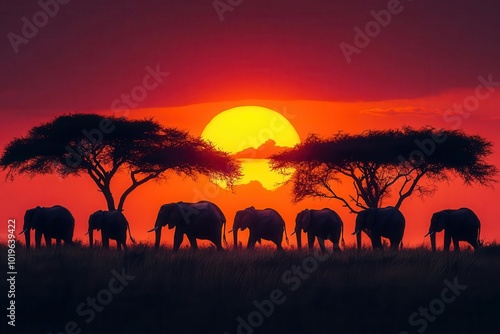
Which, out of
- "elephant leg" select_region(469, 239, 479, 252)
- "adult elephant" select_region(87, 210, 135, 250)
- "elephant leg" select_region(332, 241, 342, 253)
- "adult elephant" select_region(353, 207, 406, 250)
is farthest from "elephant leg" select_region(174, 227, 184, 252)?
"elephant leg" select_region(469, 239, 479, 252)

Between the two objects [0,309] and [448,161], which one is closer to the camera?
[0,309]

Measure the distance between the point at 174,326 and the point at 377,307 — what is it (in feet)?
14.3

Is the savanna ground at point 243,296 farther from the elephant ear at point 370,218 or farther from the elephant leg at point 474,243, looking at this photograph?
the elephant ear at point 370,218

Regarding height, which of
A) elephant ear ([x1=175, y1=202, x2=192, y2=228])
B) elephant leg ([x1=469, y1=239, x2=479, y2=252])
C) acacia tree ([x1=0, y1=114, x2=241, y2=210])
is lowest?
elephant leg ([x1=469, y1=239, x2=479, y2=252])

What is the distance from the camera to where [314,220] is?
137ft

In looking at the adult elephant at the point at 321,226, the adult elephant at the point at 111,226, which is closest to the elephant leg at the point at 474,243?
the adult elephant at the point at 321,226

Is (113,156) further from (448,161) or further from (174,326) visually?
(174,326)

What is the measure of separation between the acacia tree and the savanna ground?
2669 cm

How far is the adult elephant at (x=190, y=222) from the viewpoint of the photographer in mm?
38031

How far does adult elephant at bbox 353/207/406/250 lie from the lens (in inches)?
1615

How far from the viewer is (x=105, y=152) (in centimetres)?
5419

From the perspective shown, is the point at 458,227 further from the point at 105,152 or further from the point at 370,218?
the point at 105,152

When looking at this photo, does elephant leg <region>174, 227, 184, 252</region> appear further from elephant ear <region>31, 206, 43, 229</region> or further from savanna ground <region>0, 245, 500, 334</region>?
savanna ground <region>0, 245, 500, 334</region>

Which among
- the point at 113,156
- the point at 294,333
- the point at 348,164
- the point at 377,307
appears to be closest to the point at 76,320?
the point at 294,333
